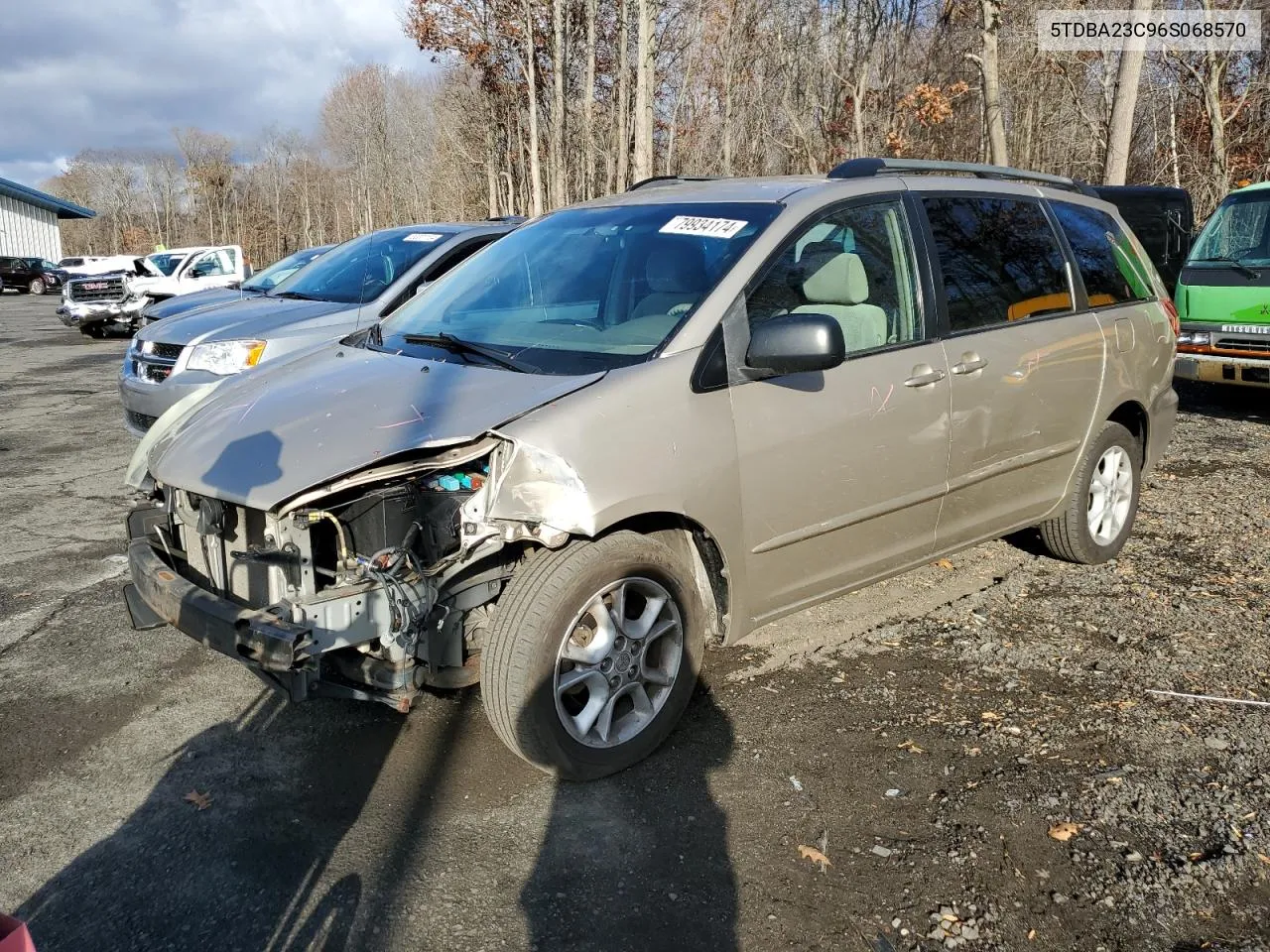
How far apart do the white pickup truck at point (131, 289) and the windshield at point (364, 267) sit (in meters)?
12.5

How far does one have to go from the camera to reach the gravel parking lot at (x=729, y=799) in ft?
8.49

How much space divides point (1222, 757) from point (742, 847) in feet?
5.67

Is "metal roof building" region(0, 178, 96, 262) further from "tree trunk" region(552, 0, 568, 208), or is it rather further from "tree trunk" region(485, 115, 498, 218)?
"tree trunk" region(552, 0, 568, 208)

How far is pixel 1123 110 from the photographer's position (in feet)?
45.6

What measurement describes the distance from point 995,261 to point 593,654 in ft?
8.62

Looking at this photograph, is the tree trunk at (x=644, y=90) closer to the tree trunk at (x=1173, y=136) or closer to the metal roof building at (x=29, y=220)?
the tree trunk at (x=1173, y=136)

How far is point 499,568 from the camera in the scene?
10.5 ft

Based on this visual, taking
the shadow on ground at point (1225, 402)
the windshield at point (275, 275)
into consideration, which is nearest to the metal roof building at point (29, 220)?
the windshield at point (275, 275)

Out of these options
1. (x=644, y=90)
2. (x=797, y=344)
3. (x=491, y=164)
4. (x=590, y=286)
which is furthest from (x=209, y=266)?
(x=797, y=344)

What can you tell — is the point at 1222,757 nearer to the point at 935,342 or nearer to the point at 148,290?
the point at 935,342

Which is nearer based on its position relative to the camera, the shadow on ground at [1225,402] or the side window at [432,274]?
the side window at [432,274]

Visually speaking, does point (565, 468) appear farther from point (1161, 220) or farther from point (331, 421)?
point (1161, 220)

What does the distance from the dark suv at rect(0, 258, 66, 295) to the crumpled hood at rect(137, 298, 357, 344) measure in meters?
39.9

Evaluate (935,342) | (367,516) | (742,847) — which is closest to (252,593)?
(367,516)
